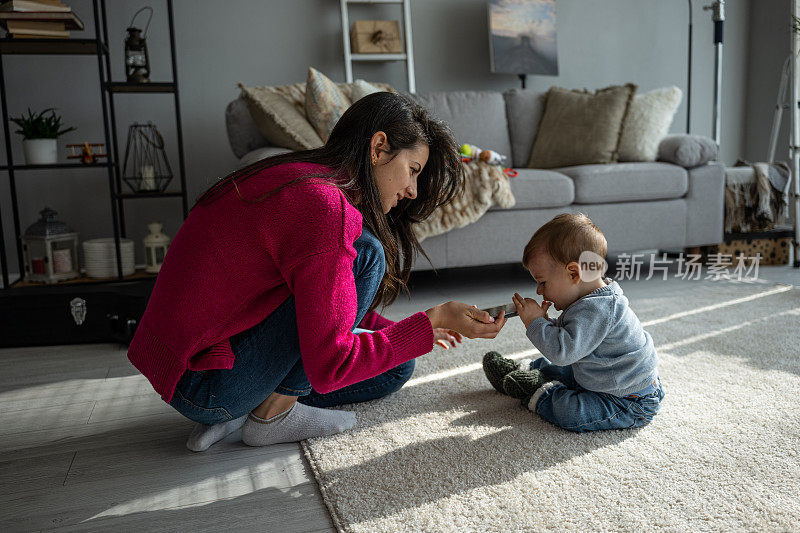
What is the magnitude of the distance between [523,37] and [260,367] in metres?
3.14

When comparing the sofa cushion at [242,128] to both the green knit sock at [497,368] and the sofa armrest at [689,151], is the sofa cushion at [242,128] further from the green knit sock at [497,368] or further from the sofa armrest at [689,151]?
the sofa armrest at [689,151]

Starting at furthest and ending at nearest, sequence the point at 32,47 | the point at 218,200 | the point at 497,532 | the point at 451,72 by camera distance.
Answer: the point at 451,72 → the point at 32,47 → the point at 218,200 → the point at 497,532

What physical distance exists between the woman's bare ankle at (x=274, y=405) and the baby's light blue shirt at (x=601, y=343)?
0.49m

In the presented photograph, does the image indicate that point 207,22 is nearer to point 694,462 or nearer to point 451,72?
point 451,72

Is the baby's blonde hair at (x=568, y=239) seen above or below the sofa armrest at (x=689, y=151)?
below

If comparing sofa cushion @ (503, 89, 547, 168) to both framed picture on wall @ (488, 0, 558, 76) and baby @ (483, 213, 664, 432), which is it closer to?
framed picture on wall @ (488, 0, 558, 76)

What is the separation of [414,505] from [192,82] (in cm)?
291

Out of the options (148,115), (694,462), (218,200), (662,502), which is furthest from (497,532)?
(148,115)

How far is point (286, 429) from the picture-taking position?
1.25 metres

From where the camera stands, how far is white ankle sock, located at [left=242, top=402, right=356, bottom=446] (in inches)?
49.2

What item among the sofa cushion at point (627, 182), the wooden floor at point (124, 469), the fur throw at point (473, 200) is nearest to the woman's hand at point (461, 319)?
the wooden floor at point (124, 469)

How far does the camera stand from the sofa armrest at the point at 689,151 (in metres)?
2.94

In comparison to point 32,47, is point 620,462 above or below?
below

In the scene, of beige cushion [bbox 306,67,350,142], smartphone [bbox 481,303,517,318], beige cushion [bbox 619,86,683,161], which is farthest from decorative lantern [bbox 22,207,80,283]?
beige cushion [bbox 619,86,683,161]
